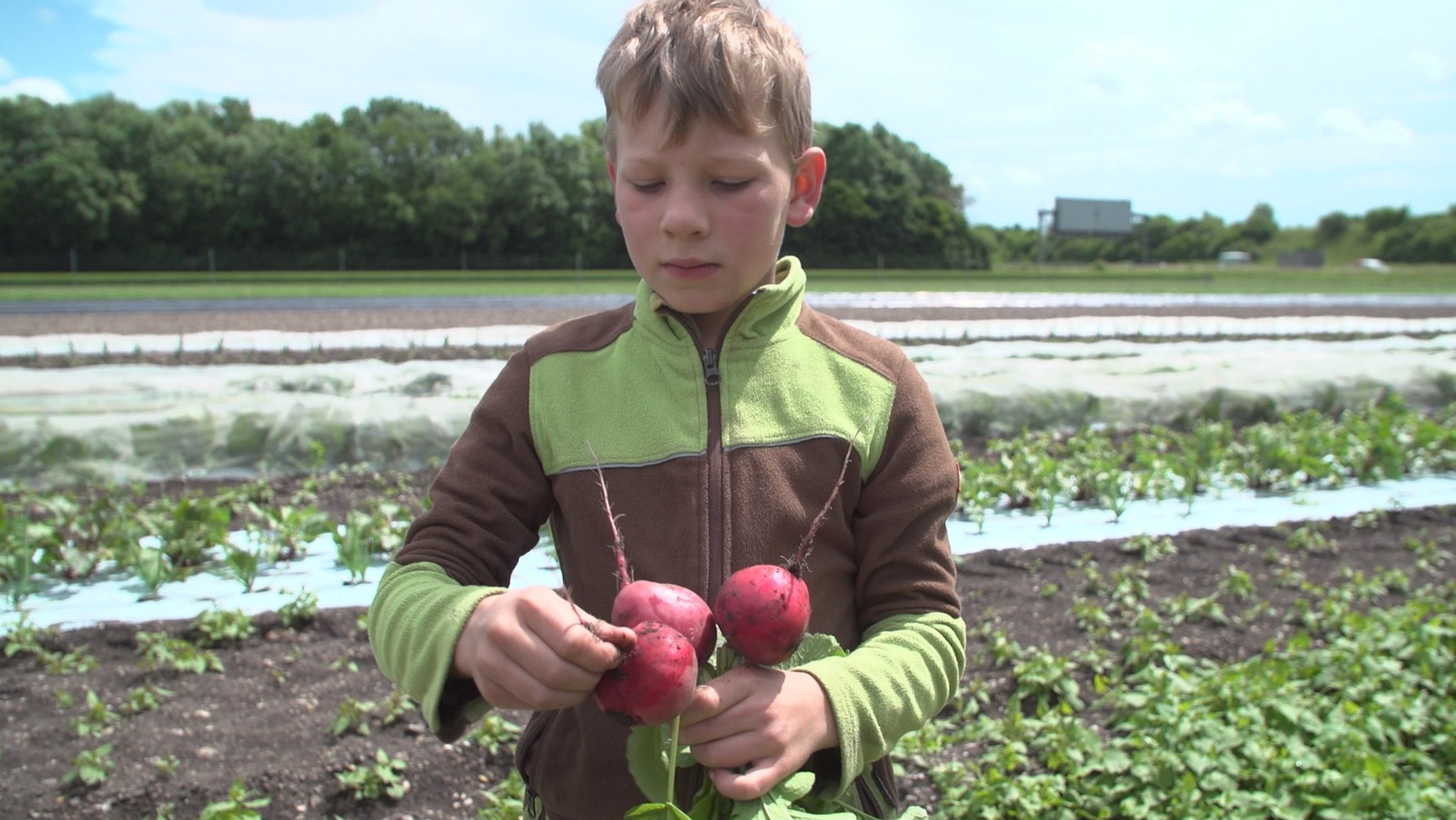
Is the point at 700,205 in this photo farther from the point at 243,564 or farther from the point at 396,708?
the point at 243,564

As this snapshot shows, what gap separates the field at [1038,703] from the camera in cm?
252

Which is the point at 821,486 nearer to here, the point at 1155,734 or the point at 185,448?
the point at 1155,734

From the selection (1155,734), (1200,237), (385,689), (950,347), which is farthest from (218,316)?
(1200,237)

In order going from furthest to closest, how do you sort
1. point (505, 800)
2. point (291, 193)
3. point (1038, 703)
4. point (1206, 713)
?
point (291, 193)
point (1038, 703)
point (1206, 713)
point (505, 800)

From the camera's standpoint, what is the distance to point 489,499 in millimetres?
1304

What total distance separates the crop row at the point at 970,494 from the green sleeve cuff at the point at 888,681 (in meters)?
2.99

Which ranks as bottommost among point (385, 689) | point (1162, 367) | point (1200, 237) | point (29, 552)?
point (385, 689)

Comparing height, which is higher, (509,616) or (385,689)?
(509,616)

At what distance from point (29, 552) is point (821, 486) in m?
3.53

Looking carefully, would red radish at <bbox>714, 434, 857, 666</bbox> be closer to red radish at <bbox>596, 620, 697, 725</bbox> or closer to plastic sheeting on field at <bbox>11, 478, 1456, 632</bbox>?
red radish at <bbox>596, 620, 697, 725</bbox>

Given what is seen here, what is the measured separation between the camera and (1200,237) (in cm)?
6406

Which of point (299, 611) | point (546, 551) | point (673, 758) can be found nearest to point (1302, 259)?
point (546, 551)

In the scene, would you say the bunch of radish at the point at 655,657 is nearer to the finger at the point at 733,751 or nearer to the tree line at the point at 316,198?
the finger at the point at 733,751

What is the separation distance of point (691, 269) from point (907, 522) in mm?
423
